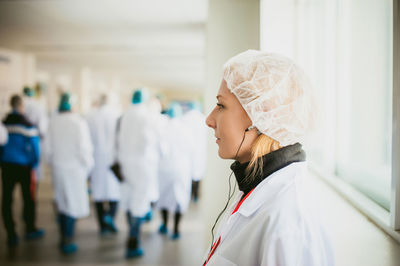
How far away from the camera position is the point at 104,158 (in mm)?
4172

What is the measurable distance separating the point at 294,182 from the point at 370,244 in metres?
0.39

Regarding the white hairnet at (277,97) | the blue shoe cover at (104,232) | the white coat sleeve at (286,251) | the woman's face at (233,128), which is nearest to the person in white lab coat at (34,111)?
the blue shoe cover at (104,232)

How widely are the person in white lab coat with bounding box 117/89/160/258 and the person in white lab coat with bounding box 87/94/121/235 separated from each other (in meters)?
0.70

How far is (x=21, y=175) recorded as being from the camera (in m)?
3.46

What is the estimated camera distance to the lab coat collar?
0.88 meters

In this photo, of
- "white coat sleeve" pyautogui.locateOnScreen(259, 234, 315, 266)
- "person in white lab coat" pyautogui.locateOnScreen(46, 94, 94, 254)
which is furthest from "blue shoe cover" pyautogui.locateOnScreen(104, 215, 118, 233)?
"white coat sleeve" pyautogui.locateOnScreen(259, 234, 315, 266)

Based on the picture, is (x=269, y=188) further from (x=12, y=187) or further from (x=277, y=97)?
(x=12, y=187)

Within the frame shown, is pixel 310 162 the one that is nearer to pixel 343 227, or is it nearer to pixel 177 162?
pixel 343 227

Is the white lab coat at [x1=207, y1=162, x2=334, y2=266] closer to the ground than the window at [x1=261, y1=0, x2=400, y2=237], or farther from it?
closer to the ground

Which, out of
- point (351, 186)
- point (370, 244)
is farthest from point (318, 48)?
point (370, 244)

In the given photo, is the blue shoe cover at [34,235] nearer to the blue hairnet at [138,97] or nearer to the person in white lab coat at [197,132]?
the blue hairnet at [138,97]

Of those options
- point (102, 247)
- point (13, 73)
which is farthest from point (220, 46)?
point (13, 73)

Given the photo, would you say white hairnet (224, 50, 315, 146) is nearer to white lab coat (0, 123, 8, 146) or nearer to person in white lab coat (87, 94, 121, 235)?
white lab coat (0, 123, 8, 146)

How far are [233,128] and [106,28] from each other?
4.51 meters
